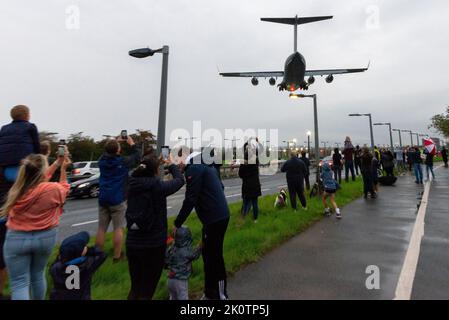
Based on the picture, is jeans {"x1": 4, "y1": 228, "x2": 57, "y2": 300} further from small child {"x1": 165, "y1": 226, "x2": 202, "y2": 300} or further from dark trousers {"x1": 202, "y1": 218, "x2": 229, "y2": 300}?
dark trousers {"x1": 202, "y1": 218, "x2": 229, "y2": 300}

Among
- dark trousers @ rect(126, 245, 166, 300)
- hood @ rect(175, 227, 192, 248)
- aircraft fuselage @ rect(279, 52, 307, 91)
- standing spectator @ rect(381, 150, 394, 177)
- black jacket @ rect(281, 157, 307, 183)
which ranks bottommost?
dark trousers @ rect(126, 245, 166, 300)

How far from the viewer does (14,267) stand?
103 inches

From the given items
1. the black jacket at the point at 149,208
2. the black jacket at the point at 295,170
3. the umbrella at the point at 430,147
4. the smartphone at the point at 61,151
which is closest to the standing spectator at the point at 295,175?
the black jacket at the point at 295,170

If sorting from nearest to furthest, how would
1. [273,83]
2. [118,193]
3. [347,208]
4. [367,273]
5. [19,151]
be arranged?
1. [19,151]
2. [367,273]
3. [118,193]
4. [347,208]
5. [273,83]

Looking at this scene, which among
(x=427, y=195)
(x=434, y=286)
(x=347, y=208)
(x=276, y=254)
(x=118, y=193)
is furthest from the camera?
(x=427, y=195)

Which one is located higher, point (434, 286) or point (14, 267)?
point (14, 267)

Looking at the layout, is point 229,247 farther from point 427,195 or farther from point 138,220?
point 427,195

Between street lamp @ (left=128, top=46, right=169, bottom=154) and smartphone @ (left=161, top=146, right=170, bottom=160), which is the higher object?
street lamp @ (left=128, top=46, right=169, bottom=154)

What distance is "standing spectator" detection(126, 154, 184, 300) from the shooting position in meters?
2.89

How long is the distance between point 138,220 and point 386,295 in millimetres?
3121

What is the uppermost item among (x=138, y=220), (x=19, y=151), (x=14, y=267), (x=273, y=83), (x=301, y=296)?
(x=273, y=83)

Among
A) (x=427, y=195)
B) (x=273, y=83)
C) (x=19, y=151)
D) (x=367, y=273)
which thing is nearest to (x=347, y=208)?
(x=427, y=195)

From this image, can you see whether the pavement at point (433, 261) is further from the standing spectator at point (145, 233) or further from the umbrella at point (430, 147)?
the umbrella at point (430, 147)

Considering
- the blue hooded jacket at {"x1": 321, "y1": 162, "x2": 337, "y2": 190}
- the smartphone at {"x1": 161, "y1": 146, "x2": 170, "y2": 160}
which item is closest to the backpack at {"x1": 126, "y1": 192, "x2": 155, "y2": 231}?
the smartphone at {"x1": 161, "y1": 146, "x2": 170, "y2": 160}
